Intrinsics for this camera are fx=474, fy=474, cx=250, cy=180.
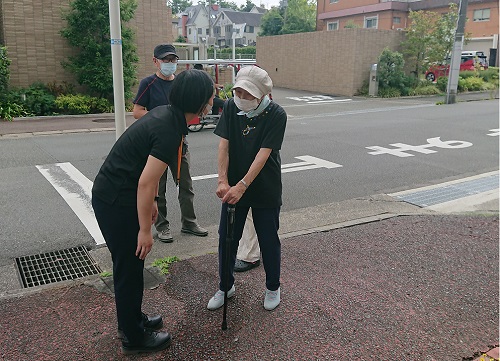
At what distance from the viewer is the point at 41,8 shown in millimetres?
15539

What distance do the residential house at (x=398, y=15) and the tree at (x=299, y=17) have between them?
1.73 metres

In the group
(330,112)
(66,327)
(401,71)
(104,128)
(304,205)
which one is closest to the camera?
(66,327)

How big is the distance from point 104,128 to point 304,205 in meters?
8.41

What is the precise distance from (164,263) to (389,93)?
2104 centimetres

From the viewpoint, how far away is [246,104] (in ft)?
10.9

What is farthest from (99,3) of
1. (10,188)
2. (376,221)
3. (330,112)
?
(376,221)

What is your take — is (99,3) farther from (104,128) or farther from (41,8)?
(104,128)

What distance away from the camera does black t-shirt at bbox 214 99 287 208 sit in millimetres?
3389

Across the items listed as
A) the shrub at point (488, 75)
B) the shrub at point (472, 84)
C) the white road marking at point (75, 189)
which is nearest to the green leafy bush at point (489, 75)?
the shrub at point (488, 75)

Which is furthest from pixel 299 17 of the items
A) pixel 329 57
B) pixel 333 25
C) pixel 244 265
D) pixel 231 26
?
pixel 244 265

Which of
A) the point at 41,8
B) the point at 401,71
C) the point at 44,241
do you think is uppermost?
the point at 41,8

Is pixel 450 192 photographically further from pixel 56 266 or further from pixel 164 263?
pixel 56 266

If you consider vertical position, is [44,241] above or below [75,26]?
below

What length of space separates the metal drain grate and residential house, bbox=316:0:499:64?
37.0 meters
